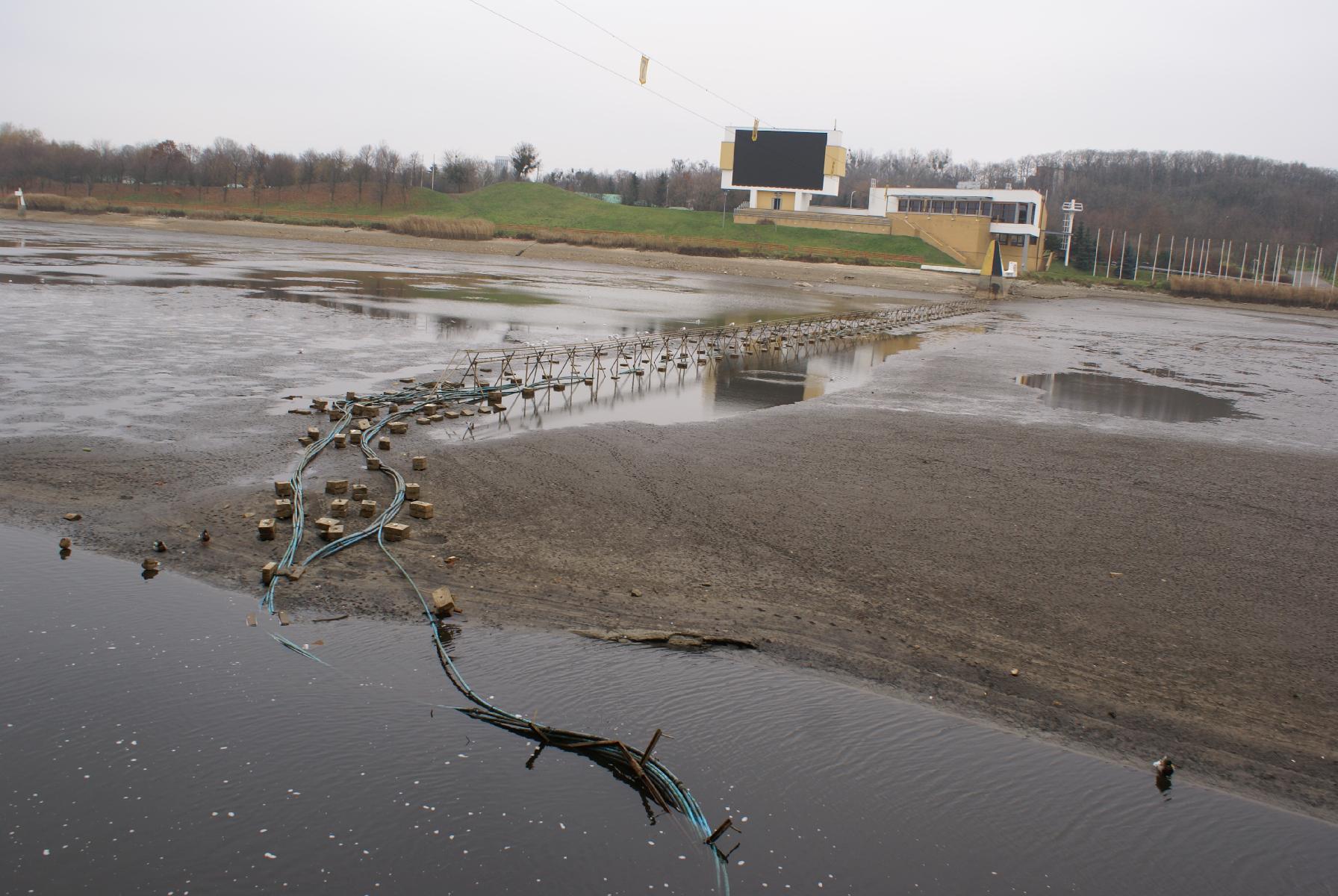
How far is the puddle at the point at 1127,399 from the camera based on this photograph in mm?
19375

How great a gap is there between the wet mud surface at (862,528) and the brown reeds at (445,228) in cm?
5768

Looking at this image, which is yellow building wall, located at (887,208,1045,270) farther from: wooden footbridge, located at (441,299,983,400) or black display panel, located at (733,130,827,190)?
wooden footbridge, located at (441,299,983,400)

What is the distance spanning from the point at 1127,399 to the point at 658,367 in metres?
10.1

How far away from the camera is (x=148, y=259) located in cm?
4434

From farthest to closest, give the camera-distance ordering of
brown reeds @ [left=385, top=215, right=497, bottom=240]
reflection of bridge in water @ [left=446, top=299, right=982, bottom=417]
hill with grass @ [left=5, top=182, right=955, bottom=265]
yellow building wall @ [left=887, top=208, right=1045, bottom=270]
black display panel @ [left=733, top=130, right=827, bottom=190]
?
black display panel @ [left=733, top=130, right=827, bottom=190] → yellow building wall @ [left=887, top=208, right=1045, bottom=270] → hill with grass @ [left=5, top=182, right=955, bottom=265] → brown reeds @ [left=385, top=215, right=497, bottom=240] → reflection of bridge in water @ [left=446, top=299, right=982, bottom=417]

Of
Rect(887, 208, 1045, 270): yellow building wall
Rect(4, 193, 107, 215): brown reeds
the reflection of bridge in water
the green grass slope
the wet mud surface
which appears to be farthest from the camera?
Rect(887, 208, 1045, 270): yellow building wall

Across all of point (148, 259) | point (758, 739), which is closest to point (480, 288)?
→ point (148, 259)

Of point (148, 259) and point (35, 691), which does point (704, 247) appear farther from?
point (35, 691)

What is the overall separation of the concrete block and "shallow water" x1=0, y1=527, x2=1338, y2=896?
312 mm

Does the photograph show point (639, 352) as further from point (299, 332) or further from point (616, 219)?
point (616, 219)

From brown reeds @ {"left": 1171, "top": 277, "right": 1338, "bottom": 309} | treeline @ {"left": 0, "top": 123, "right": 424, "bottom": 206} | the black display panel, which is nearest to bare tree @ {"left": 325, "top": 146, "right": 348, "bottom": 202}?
treeline @ {"left": 0, "top": 123, "right": 424, "bottom": 206}

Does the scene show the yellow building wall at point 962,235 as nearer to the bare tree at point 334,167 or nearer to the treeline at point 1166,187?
the treeline at point 1166,187

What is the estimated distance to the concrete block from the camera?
7.69 meters

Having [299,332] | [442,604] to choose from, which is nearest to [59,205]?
[299,332]
